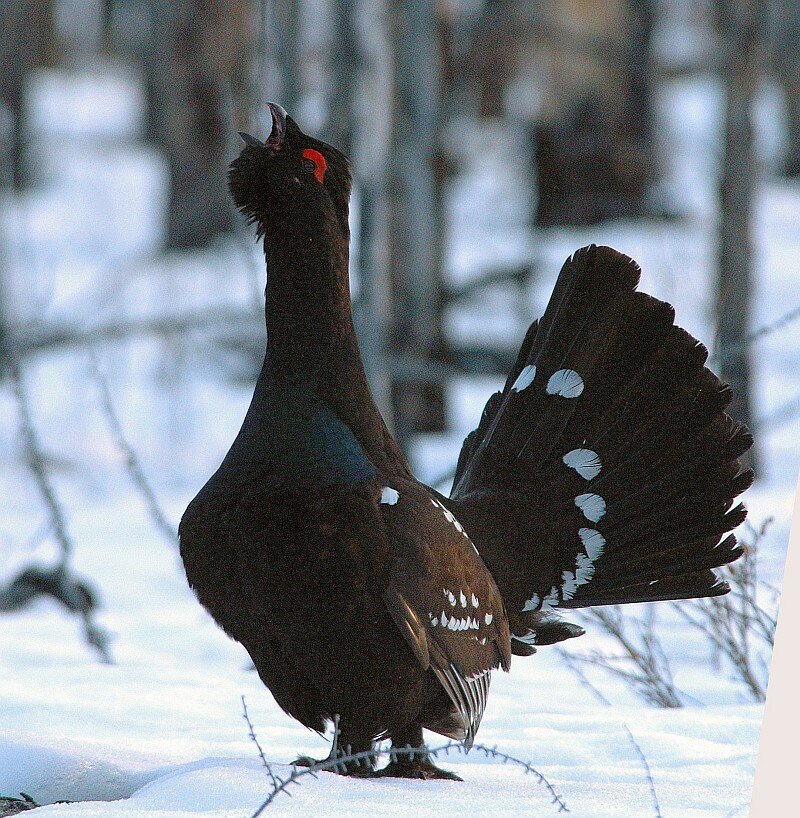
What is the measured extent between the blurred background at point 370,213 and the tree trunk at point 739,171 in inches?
0.9

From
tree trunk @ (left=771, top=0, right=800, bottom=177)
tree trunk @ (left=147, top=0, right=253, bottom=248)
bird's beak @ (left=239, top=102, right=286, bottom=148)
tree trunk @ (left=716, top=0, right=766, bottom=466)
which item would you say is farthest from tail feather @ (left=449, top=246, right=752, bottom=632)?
tree trunk @ (left=771, top=0, right=800, bottom=177)

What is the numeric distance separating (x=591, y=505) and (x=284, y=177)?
123cm

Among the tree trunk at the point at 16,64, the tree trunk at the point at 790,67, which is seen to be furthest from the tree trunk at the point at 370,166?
the tree trunk at the point at 16,64

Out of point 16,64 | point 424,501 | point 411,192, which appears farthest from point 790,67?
point 424,501

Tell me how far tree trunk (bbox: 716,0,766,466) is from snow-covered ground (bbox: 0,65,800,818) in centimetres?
37

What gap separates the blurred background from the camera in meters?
6.67

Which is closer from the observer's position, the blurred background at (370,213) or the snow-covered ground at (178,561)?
the snow-covered ground at (178,561)

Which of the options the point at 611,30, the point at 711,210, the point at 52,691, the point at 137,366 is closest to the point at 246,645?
the point at 52,691

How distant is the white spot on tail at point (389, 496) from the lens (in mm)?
2748

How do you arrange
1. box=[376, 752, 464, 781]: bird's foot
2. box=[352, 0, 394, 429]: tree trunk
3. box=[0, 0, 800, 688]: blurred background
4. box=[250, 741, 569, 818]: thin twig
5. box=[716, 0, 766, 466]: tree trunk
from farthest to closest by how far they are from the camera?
box=[716, 0, 766, 466]: tree trunk
box=[0, 0, 800, 688]: blurred background
box=[352, 0, 394, 429]: tree trunk
box=[376, 752, 464, 781]: bird's foot
box=[250, 741, 569, 818]: thin twig

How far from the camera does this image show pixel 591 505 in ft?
11.2

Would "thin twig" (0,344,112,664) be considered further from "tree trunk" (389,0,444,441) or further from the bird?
"tree trunk" (389,0,444,441)

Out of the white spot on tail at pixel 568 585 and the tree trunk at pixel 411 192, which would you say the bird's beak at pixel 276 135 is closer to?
the white spot on tail at pixel 568 585

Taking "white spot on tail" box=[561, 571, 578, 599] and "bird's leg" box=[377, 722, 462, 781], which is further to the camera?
"white spot on tail" box=[561, 571, 578, 599]
